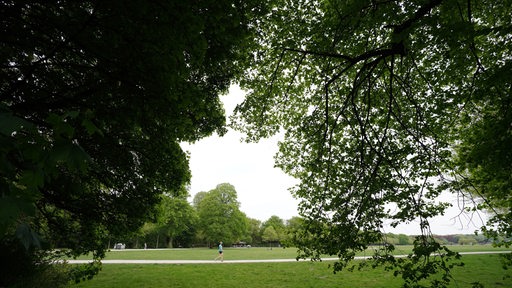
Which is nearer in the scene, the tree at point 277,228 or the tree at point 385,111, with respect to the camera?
the tree at point 385,111

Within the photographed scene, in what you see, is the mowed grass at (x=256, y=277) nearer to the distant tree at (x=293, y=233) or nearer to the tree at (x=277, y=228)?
the tree at (x=277, y=228)

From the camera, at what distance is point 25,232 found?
7.51 feet

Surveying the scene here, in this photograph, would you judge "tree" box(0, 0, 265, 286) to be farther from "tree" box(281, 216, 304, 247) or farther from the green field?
the green field

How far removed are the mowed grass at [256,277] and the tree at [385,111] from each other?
20.0 ft

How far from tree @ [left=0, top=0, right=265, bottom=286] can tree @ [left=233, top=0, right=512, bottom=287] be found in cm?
239

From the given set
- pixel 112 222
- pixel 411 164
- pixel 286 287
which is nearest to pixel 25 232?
pixel 112 222

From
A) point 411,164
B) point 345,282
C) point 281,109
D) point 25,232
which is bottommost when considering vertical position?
point 345,282

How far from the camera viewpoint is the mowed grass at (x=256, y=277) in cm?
1383

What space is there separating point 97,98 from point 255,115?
684cm

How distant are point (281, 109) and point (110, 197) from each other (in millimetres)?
7039

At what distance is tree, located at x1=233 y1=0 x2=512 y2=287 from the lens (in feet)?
21.0

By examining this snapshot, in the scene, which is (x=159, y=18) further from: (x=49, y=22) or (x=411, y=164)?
(x=411, y=164)

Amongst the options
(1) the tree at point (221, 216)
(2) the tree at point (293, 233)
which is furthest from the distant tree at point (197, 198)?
(2) the tree at point (293, 233)

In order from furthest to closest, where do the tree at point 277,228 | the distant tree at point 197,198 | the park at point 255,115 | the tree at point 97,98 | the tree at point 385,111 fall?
the distant tree at point 197,198 < the tree at point 277,228 < the tree at point 385,111 < the park at point 255,115 < the tree at point 97,98
